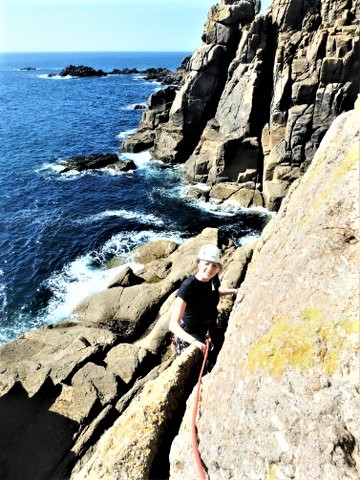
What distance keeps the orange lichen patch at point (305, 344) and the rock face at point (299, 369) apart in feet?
0.04

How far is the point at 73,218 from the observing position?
133 feet

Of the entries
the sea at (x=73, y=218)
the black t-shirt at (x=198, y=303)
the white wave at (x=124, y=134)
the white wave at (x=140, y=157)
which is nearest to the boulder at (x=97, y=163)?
the sea at (x=73, y=218)

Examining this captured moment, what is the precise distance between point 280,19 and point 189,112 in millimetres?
15629

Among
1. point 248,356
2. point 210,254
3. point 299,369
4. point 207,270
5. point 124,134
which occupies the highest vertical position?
point 210,254

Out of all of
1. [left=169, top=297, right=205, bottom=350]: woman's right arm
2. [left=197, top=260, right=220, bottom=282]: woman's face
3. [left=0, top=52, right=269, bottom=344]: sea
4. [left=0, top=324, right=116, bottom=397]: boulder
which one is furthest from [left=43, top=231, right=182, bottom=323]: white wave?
[left=197, top=260, right=220, bottom=282]: woman's face

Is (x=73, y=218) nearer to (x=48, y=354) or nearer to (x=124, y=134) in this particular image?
(x=48, y=354)

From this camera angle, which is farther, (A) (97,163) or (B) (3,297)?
(A) (97,163)

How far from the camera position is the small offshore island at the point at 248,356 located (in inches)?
→ 188

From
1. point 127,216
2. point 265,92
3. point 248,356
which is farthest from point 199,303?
point 265,92

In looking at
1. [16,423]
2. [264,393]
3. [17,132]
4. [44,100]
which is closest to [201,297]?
[264,393]

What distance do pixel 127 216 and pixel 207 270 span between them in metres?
34.4

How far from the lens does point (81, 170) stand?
54000 mm

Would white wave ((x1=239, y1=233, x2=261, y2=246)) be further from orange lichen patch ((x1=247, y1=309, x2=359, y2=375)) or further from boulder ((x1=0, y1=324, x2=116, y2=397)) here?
orange lichen patch ((x1=247, y1=309, x2=359, y2=375))

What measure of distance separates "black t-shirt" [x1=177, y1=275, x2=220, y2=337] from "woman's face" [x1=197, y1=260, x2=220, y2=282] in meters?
0.20
